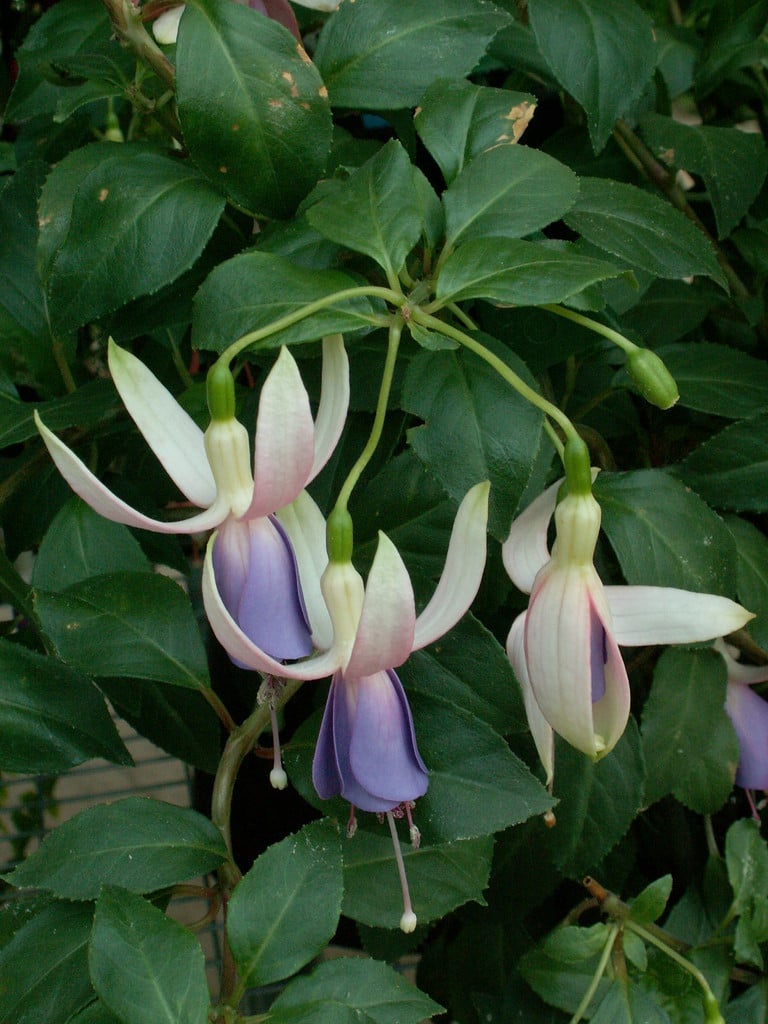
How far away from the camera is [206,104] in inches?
17.5

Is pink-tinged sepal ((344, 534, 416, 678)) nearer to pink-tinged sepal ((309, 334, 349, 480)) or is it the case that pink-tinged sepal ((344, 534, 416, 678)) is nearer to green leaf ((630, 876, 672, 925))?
pink-tinged sepal ((309, 334, 349, 480))

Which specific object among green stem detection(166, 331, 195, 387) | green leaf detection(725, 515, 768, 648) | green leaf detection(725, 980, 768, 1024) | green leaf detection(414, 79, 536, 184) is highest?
green leaf detection(414, 79, 536, 184)

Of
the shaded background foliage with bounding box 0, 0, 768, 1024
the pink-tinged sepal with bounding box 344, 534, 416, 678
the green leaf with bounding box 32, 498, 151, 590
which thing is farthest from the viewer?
the green leaf with bounding box 32, 498, 151, 590

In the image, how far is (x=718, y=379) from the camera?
632mm

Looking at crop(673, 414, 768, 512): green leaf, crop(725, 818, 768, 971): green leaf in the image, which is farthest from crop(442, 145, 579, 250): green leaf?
crop(725, 818, 768, 971): green leaf

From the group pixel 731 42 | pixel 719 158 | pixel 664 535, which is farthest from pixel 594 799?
pixel 731 42

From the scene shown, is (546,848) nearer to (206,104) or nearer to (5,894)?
(206,104)

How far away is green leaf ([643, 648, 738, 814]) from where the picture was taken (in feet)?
2.03

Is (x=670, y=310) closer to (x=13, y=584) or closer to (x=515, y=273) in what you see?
(x=515, y=273)

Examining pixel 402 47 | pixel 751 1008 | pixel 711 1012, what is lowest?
pixel 751 1008

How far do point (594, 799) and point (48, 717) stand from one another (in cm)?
30

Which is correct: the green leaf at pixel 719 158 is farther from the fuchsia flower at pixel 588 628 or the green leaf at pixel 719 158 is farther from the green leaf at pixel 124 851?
the green leaf at pixel 124 851

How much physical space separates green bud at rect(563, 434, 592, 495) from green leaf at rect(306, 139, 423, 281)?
0.36 feet

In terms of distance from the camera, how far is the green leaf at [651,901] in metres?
0.59
